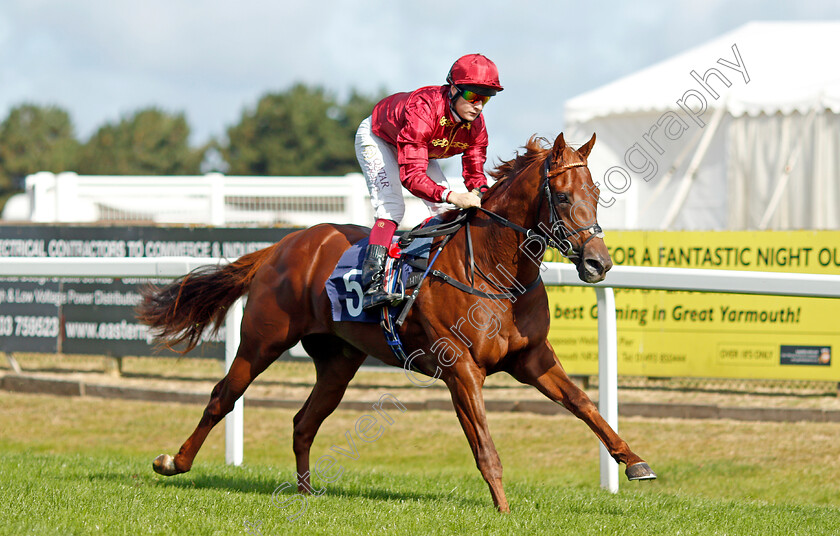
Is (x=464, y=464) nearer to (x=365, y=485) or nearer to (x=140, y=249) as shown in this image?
(x=365, y=485)

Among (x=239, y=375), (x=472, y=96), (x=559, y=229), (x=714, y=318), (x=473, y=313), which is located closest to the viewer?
(x=559, y=229)

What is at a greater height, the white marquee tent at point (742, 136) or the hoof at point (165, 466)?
the white marquee tent at point (742, 136)

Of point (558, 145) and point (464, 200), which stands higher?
point (558, 145)

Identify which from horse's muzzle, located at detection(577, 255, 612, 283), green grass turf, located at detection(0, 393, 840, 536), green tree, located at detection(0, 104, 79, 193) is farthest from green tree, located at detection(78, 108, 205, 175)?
horse's muzzle, located at detection(577, 255, 612, 283)

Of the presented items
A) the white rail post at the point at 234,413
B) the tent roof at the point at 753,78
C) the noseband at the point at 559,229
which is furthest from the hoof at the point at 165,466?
the tent roof at the point at 753,78

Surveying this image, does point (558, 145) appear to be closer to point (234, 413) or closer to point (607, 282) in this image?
point (607, 282)

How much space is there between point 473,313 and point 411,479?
170 cm

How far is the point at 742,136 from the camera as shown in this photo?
12.9 m

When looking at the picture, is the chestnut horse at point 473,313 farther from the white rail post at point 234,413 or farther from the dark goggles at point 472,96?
the white rail post at point 234,413

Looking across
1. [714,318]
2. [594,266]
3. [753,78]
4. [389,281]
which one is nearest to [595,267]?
Result: [594,266]

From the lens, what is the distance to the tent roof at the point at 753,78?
12.5 metres

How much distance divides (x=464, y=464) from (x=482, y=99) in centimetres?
357

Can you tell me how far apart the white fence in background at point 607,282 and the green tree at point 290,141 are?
4694cm

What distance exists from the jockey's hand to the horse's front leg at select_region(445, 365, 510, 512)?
76 cm
